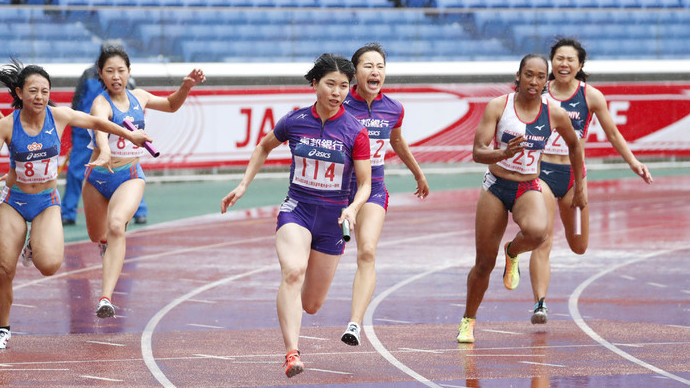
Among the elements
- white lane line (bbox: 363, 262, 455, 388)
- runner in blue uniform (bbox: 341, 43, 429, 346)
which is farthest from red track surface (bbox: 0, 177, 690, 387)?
runner in blue uniform (bbox: 341, 43, 429, 346)

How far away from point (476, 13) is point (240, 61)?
5210 millimetres

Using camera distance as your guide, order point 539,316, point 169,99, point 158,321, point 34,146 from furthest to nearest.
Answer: point 169,99
point 158,321
point 539,316
point 34,146

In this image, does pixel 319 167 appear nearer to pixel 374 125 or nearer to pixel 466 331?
pixel 374 125

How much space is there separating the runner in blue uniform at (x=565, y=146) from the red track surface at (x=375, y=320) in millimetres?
572

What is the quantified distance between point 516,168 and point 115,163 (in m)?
3.43

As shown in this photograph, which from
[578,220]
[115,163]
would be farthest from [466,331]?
[115,163]

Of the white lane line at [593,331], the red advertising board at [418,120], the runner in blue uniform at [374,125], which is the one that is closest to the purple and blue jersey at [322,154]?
the runner in blue uniform at [374,125]

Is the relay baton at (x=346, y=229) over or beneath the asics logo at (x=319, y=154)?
beneath

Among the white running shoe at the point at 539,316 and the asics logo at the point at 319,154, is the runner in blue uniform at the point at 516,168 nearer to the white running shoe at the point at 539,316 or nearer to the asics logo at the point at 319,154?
the white running shoe at the point at 539,316

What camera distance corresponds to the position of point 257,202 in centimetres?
2031

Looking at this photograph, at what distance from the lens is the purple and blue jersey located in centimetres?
800

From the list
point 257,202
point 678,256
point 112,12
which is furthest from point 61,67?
point 678,256

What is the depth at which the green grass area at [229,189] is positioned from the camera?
61.9 ft

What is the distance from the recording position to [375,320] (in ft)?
34.0
